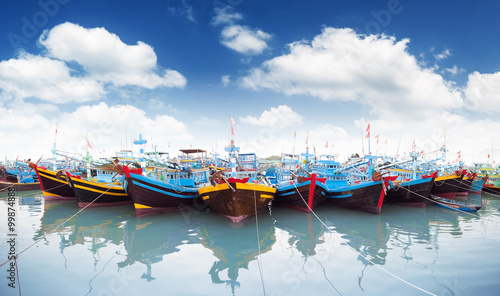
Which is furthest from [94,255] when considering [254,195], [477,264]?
[477,264]

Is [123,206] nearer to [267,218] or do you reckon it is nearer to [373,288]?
[267,218]

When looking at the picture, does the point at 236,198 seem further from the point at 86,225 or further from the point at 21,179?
the point at 21,179

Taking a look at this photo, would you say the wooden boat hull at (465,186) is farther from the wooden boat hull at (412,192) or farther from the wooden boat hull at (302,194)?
the wooden boat hull at (302,194)

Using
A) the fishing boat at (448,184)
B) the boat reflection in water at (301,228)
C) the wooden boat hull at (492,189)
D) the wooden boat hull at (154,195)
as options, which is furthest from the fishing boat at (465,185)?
the wooden boat hull at (154,195)

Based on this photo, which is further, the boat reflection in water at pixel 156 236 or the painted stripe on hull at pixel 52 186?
the painted stripe on hull at pixel 52 186

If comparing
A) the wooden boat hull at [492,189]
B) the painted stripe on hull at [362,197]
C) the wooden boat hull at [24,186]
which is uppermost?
the painted stripe on hull at [362,197]

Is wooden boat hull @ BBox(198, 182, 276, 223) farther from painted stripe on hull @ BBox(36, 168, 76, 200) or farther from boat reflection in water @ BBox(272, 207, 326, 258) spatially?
painted stripe on hull @ BBox(36, 168, 76, 200)

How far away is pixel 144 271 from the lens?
762 cm

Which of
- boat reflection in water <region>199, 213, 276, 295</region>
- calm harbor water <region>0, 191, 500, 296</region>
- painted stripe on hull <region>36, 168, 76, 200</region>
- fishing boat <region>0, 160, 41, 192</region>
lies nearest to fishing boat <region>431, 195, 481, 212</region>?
calm harbor water <region>0, 191, 500, 296</region>

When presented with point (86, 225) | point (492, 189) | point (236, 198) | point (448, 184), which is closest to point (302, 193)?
point (236, 198)

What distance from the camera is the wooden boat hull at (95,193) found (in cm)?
1680

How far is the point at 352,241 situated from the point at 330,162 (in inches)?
456

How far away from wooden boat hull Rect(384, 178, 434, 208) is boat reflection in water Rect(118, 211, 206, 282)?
13449 mm

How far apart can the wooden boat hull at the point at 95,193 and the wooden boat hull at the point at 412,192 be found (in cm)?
1962
